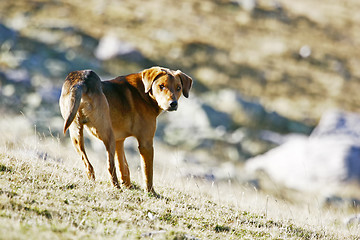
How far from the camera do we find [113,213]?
6434 mm

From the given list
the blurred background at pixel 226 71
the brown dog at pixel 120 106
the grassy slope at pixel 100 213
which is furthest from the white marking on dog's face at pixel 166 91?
the blurred background at pixel 226 71

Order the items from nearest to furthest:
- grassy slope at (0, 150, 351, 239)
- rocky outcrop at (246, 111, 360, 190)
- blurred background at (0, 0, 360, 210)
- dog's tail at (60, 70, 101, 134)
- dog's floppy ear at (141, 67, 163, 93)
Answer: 1. grassy slope at (0, 150, 351, 239)
2. dog's tail at (60, 70, 101, 134)
3. dog's floppy ear at (141, 67, 163, 93)
4. rocky outcrop at (246, 111, 360, 190)
5. blurred background at (0, 0, 360, 210)

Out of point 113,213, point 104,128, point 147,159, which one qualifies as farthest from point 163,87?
point 113,213

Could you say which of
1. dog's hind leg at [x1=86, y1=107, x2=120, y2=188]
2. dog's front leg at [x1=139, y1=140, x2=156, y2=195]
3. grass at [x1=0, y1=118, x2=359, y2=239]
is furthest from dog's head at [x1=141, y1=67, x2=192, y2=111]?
grass at [x1=0, y1=118, x2=359, y2=239]

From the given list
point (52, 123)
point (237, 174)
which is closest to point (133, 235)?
point (237, 174)

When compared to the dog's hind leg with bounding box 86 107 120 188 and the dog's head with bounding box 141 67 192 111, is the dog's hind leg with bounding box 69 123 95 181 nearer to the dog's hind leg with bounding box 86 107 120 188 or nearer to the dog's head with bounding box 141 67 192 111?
the dog's hind leg with bounding box 86 107 120 188

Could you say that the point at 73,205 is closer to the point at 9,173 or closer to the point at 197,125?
the point at 9,173

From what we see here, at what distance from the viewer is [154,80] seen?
8125mm

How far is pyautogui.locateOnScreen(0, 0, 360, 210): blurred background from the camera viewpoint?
21.1 meters

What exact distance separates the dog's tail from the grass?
1.03 metres

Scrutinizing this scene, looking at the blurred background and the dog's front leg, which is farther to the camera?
the blurred background

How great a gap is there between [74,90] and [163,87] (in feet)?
5.38

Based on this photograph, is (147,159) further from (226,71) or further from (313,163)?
(226,71)

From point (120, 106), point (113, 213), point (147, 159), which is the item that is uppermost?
point (120, 106)
